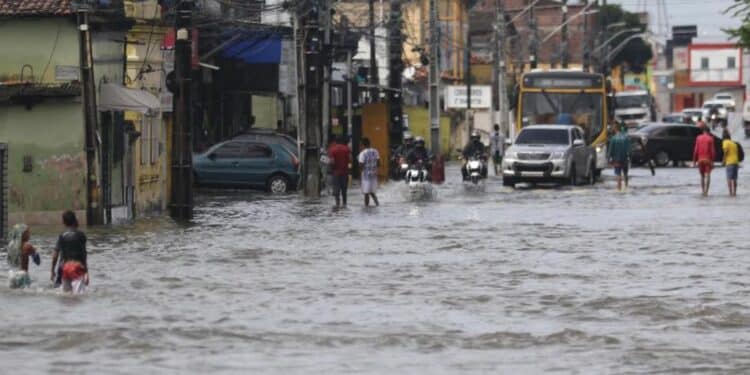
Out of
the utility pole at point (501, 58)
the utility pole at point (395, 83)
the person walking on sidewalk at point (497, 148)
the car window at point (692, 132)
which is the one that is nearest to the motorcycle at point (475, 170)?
the utility pole at point (395, 83)

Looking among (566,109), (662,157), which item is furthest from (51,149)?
(662,157)

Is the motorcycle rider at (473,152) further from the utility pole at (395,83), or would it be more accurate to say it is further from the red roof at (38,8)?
the red roof at (38,8)

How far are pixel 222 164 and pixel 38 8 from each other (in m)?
16.4

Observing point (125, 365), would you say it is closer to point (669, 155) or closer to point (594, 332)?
point (594, 332)

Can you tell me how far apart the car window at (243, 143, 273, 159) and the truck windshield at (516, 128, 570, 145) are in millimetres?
7687

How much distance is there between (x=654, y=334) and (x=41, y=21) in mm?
20101

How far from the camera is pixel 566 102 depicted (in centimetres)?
6556

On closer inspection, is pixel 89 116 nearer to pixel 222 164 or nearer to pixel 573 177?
pixel 222 164

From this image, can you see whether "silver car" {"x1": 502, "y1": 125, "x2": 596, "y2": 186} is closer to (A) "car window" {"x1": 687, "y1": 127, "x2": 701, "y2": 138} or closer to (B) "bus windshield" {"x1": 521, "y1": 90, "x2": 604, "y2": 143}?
(B) "bus windshield" {"x1": 521, "y1": 90, "x2": 604, "y2": 143}

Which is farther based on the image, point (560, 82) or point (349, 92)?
point (560, 82)

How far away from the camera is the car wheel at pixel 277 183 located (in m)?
52.7

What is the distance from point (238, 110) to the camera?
219 ft

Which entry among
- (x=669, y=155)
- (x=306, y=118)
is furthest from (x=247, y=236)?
(x=669, y=155)

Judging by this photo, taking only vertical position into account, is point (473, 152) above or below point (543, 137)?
below
